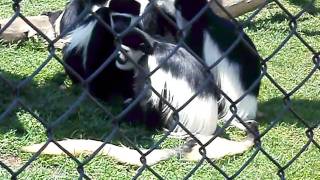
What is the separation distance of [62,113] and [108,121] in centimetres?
22

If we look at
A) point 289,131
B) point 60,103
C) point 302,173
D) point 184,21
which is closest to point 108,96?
point 60,103

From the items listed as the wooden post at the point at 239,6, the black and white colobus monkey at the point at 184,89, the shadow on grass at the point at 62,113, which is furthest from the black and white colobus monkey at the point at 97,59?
the wooden post at the point at 239,6

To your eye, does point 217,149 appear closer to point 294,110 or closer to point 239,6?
point 294,110

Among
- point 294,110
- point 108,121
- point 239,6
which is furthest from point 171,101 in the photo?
point 239,6

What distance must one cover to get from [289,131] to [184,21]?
29.8 inches

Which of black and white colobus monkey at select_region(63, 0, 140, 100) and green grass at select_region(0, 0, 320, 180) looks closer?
green grass at select_region(0, 0, 320, 180)

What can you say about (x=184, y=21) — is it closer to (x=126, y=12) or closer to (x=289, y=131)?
(x=126, y=12)

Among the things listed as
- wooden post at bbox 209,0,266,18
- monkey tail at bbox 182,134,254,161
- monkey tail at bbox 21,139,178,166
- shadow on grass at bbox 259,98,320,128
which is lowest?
shadow on grass at bbox 259,98,320,128

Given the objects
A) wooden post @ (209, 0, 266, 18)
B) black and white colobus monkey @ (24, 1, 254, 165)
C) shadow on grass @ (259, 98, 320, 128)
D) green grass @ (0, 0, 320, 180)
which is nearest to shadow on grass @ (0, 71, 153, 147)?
green grass @ (0, 0, 320, 180)

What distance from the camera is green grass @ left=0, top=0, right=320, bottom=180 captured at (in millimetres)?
2816

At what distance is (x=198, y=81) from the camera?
321 cm

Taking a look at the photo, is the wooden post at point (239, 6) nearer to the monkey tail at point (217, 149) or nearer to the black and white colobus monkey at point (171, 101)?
the black and white colobus monkey at point (171, 101)

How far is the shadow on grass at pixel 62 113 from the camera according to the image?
3188 millimetres

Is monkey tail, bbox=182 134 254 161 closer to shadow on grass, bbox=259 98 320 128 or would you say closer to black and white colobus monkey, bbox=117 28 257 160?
black and white colobus monkey, bbox=117 28 257 160
